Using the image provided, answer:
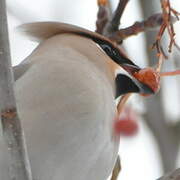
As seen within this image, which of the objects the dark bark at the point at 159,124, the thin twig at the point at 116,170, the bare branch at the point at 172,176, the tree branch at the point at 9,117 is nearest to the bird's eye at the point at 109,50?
the thin twig at the point at 116,170

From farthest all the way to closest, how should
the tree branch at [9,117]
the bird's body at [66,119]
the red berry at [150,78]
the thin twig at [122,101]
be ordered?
the thin twig at [122,101]
the red berry at [150,78]
the bird's body at [66,119]
the tree branch at [9,117]

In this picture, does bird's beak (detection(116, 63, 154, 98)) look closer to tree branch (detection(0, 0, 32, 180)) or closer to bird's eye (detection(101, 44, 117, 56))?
bird's eye (detection(101, 44, 117, 56))

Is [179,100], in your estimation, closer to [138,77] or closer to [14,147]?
[138,77]

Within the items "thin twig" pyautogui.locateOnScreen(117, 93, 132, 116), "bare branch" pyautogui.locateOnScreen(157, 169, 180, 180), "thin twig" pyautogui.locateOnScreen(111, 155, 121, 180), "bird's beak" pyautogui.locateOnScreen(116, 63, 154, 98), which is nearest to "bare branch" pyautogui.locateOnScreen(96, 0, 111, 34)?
"bird's beak" pyautogui.locateOnScreen(116, 63, 154, 98)

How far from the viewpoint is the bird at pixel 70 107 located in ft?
8.69

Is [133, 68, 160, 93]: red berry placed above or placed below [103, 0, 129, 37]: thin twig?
below

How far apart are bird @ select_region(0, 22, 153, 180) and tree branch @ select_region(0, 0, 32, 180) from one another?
0.32 meters

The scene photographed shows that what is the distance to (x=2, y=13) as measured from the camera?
2.03 metres

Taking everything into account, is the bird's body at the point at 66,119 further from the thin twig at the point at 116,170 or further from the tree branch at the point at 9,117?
the tree branch at the point at 9,117

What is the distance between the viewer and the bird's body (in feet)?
8.68

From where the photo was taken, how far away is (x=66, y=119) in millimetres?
2697

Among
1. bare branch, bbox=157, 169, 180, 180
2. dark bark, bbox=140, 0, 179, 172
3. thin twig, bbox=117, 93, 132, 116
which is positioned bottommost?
dark bark, bbox=140, 0, 179, 172

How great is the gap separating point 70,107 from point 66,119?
7cm

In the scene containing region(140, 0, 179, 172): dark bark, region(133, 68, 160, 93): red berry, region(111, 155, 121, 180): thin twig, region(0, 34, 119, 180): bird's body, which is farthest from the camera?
region(140, 0, 179, 172): dark bark
